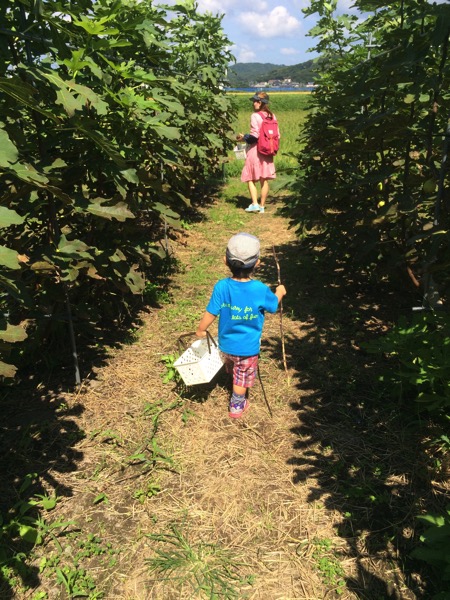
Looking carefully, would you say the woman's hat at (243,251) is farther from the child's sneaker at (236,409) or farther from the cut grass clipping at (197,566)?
the cut grass clipping at (197,566)

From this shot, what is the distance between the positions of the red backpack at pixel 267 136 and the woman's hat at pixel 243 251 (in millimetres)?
5366

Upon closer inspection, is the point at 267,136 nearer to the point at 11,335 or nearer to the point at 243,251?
the point at 243,251

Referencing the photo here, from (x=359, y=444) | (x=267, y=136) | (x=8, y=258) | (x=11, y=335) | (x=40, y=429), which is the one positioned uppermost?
(x=8, y=258)

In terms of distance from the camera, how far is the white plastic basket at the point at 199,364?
9.20 feet

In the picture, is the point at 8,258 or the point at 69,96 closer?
the point at 8,258

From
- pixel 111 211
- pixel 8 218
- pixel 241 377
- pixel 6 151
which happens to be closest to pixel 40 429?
pixel 241 377

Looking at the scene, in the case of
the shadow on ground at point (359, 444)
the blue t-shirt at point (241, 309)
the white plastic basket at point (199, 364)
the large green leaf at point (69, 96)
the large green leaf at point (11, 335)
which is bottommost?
the shadow on ground at point (359, 444)

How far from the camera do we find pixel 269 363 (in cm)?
355

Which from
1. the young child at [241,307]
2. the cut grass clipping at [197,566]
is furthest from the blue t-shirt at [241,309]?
the cut grass clipping at [197,566]

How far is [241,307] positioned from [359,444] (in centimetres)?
113

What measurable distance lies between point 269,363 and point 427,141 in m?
2.00

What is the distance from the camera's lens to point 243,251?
8.49 feet

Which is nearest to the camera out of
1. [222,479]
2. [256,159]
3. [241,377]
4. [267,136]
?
[222,479]

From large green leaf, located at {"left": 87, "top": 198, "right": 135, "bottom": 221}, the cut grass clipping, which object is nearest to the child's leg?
the cut grass clipping
